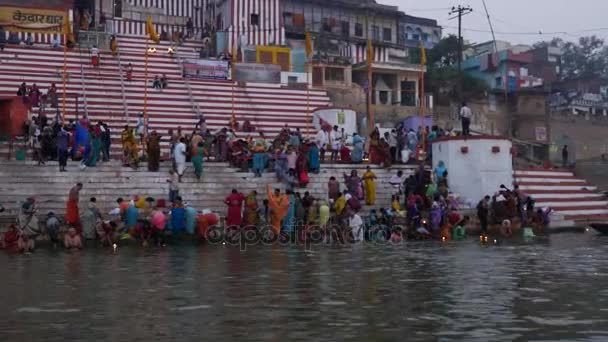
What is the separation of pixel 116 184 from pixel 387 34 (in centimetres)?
3258

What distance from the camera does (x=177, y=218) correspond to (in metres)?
18.5

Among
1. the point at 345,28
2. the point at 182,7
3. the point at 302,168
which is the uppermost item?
the point at 182,7

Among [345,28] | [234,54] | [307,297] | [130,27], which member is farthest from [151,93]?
[307,297]

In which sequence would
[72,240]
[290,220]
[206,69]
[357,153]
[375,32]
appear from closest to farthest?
[72,240]
[290,220]
[357,153]
[206,69]
[375,32]

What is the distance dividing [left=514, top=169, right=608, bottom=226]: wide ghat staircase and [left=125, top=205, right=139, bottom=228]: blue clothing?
453 inches

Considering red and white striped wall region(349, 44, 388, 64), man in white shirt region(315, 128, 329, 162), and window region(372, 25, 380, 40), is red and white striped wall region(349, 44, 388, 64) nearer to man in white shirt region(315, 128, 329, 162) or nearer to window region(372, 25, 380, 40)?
window region(372, 25, 380, 40)

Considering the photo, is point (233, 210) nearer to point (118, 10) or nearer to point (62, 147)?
point (62, 147)

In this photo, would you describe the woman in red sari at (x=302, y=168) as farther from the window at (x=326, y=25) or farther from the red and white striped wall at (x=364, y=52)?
the window at (x=326, y=25)

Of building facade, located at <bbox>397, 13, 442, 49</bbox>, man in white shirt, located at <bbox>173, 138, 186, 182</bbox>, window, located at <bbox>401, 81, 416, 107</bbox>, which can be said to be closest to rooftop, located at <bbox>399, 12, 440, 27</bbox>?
building facade, located at <bbox>397, 13, 442, 49</bbox>

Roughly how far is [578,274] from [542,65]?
5369cm

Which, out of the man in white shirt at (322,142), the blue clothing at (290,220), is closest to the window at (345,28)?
the man in white shirt at (322,142)

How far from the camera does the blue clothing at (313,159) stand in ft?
74.7

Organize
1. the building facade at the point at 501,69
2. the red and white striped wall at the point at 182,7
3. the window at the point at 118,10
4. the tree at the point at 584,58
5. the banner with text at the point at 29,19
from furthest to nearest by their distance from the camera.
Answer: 1. the tree at the point at 584,58
2. the building facade at the point at 501,69
3. the red and white striped wall at the point at 182,7
4. the window at the point at 118,10
5. the banner with text at the point at 29,19

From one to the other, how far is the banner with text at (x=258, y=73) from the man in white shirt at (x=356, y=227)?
643 inches
